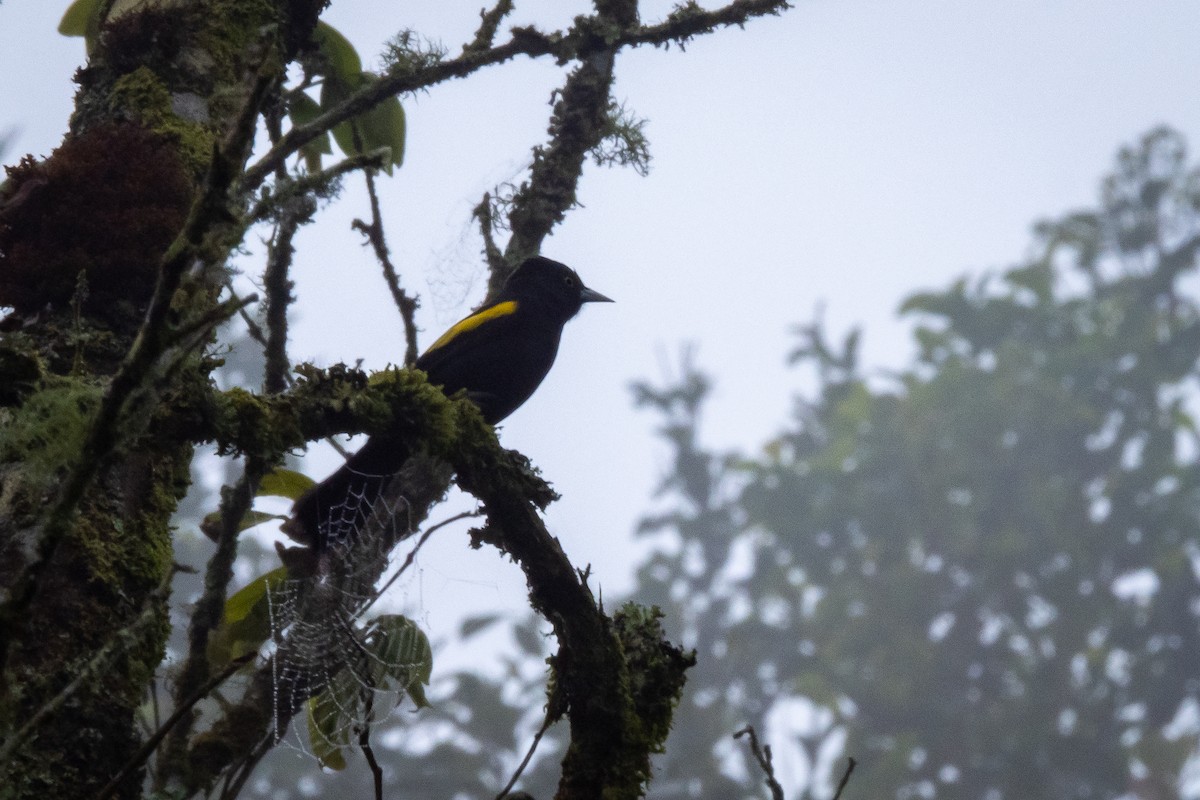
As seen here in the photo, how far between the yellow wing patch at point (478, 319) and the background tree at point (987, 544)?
21557 mm

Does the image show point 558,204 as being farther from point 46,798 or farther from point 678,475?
point 678,475

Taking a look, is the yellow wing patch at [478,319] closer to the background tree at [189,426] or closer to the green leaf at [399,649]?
the background tree at [189,426]

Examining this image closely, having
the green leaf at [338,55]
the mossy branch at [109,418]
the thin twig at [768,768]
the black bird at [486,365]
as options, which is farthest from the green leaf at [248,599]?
the mossy branch at [109,418]

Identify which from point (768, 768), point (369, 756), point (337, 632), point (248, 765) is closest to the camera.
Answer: point (369, 756)

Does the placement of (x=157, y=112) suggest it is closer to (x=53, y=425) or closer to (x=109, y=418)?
(x=53, y=425)

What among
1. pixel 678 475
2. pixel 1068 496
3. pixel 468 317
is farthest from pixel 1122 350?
pixel 468 317

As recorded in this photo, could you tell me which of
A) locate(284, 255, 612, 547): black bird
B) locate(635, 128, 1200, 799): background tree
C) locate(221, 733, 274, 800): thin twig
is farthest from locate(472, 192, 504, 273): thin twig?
locate(635, 128, 1200, 799): background tree

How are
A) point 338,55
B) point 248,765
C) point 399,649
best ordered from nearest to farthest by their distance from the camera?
point 248,765
point 399,649
point 338,55

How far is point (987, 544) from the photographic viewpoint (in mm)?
29062

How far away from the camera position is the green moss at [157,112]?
2.62m

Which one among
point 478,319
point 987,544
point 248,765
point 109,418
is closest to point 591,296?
point 478,319

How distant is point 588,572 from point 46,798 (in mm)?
1014

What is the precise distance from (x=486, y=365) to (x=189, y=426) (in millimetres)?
2190

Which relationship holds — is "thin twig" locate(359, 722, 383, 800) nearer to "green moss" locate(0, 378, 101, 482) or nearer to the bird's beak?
"green moss" locate(0, 378, 101, 482)
